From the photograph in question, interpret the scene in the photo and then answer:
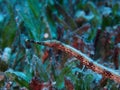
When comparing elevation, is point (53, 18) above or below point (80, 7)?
below

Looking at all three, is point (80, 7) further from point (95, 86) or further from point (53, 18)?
point (95, 86)

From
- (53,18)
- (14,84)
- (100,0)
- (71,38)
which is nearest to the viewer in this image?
(14,84)

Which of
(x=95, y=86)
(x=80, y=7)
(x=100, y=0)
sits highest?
(x=100, y=0)

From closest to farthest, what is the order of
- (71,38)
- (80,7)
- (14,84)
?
(14,84), (71,38), (80,7)

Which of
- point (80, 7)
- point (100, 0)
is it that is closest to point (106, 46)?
point (80, 7)

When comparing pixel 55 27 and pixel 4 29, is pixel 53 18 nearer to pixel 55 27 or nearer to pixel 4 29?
pixel 55 27

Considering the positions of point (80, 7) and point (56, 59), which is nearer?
point (56, 59)

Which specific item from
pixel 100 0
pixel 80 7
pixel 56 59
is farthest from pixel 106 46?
pixel 100 0
